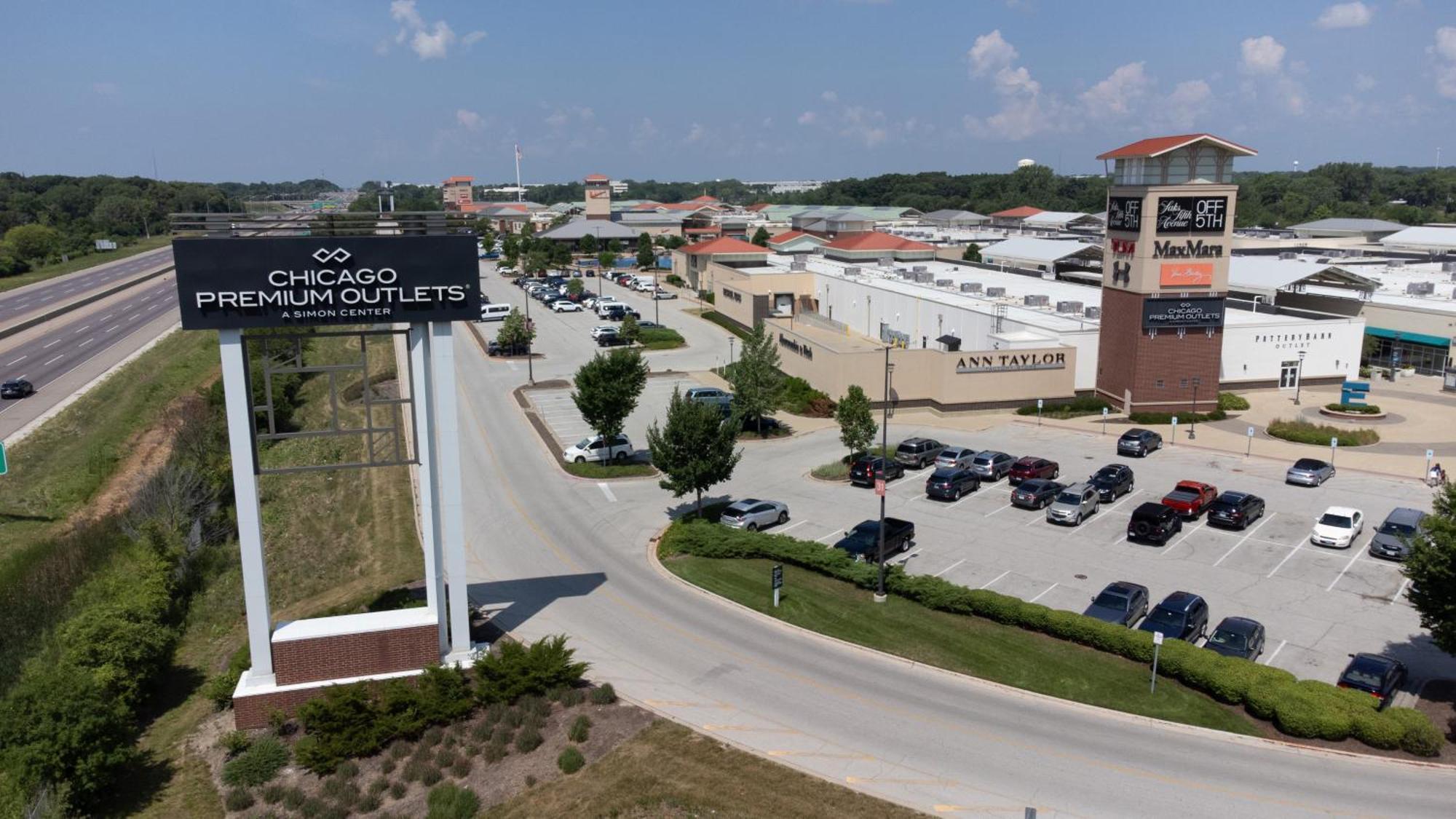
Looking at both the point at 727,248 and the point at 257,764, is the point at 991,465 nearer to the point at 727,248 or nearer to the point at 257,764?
the point at 257,764

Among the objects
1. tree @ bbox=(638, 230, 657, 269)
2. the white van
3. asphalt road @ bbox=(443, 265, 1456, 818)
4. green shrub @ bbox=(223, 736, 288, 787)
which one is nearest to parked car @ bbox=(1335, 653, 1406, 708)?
asphalt road @ bbox=(443, 265, 1456, 818)

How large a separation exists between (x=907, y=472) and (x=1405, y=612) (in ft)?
66.0

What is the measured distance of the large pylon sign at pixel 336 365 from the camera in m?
22.1

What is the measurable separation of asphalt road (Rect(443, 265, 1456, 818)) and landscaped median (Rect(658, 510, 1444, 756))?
2.19 ft

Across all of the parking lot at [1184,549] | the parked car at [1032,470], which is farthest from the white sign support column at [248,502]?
the parked car at [1032,470]

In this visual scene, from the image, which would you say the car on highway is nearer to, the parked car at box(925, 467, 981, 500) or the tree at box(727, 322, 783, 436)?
the tree at box(727, 322, 783, 436)

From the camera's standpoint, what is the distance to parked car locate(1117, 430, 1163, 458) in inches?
1843

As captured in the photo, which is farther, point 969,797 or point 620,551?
point 620,551

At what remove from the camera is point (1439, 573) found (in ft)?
75.9

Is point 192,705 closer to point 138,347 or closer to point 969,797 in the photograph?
point 969,797

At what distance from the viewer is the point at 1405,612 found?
29.8 m

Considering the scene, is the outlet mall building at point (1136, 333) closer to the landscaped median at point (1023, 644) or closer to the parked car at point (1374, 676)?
the landscaped median at point (1023, 644)

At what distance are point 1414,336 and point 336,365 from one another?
69.5 metres

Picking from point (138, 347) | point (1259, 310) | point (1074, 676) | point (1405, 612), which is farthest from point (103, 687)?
point (1259, 310)
